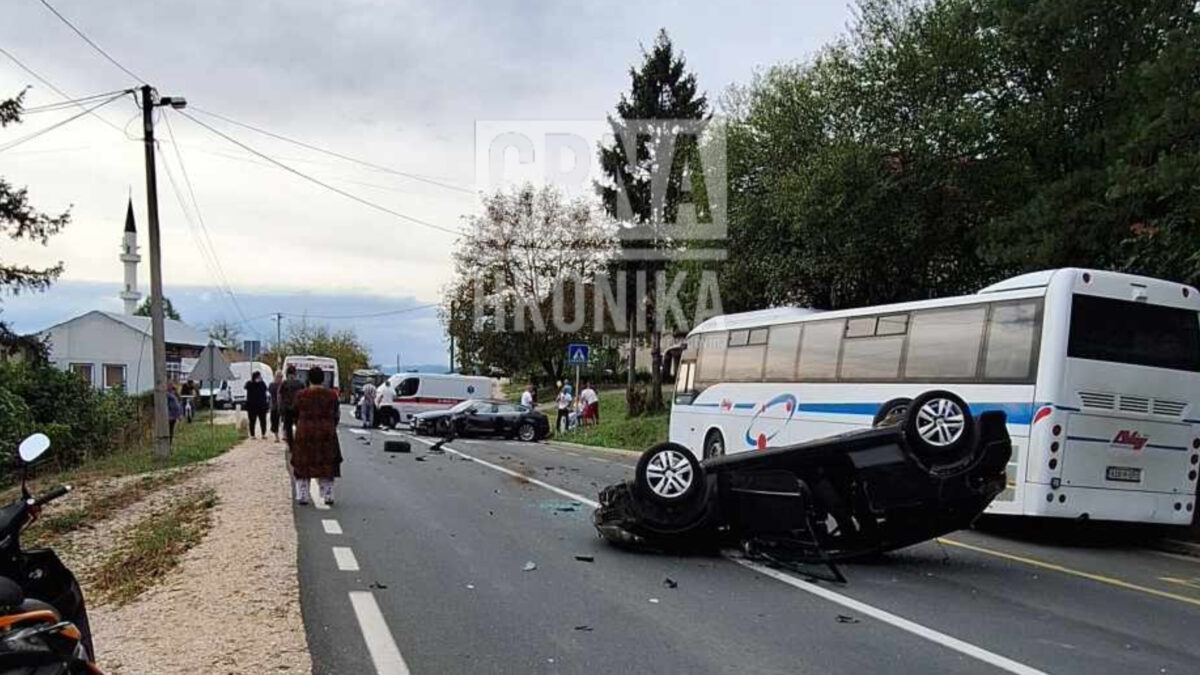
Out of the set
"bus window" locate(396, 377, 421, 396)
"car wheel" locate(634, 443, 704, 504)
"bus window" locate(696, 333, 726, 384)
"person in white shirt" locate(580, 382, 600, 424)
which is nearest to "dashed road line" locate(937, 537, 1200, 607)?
"car wheel" locate(634, 443, 704, 504)

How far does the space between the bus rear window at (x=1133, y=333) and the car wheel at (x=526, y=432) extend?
2253cm

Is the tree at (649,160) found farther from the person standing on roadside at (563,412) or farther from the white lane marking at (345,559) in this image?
the white lane marking at (345,559)

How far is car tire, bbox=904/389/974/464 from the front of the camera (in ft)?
27.0

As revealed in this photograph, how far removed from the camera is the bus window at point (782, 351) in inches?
628

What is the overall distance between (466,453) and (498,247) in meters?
29.1

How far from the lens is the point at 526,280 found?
5231 centimetres

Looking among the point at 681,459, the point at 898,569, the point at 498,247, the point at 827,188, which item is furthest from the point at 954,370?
the point at 498,247

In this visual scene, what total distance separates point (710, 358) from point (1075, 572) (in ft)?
34.5

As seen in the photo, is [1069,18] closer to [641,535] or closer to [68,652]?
[641,535]

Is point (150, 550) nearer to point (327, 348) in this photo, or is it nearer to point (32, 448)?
point (32, 448)

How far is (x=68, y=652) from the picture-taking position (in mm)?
3055

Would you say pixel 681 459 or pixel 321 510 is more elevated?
pixel 681 459

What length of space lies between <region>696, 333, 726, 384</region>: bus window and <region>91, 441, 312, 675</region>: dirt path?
10252 millimetres


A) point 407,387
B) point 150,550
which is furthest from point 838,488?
point 407,387
